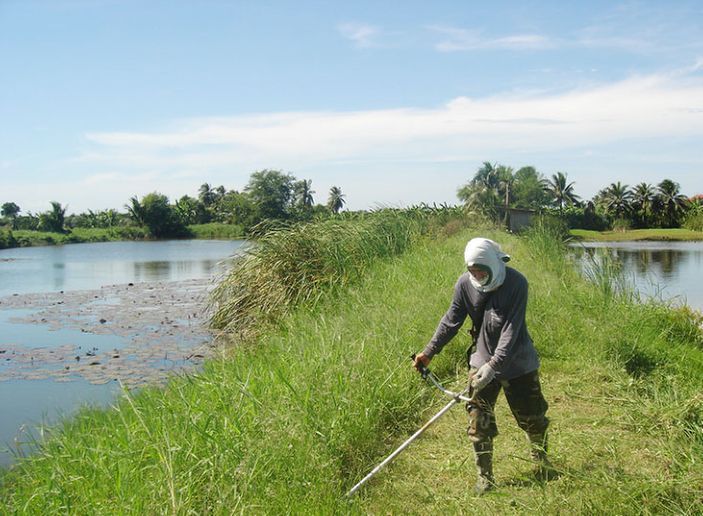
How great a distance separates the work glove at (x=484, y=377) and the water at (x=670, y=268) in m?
6.85

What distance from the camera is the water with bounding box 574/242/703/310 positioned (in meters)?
15.8

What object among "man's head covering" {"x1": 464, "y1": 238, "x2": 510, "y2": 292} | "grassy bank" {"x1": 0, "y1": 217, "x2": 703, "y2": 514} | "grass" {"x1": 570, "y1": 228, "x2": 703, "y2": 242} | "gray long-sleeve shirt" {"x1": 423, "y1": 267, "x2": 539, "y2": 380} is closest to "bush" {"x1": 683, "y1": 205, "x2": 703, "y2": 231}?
"grass" {"x1": 570, "y1": 228, "x2": 703, "y2": 242}

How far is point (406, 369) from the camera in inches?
223

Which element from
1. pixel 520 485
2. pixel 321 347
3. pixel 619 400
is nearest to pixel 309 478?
pixel 520 485

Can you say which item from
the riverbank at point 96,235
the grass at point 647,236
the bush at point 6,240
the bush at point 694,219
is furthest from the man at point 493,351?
the bush at point 694,219

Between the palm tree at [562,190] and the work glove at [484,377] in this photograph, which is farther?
the palm tree at [562,190]

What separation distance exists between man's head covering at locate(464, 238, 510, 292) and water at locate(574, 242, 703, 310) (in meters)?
6.75

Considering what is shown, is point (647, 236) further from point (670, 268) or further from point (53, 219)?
point (53, 219)

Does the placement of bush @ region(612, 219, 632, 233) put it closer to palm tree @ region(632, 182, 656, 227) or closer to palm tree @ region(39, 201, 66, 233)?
palm tree @ region(632, 182, 656, 227)

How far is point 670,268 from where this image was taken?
29250 millimetres

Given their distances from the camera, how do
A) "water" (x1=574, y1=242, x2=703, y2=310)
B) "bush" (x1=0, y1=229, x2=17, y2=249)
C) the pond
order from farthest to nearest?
1. "bush" (x1=0, y1=229, x2=17, y2=249)
2. "water" (x1=574, y1=242, x2=703, y2=310)
3. the pond

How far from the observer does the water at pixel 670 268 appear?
15.8 m

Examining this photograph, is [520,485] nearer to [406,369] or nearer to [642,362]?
[406,369]

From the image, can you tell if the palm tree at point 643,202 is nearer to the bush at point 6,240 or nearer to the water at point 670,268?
the water at point 670,268
